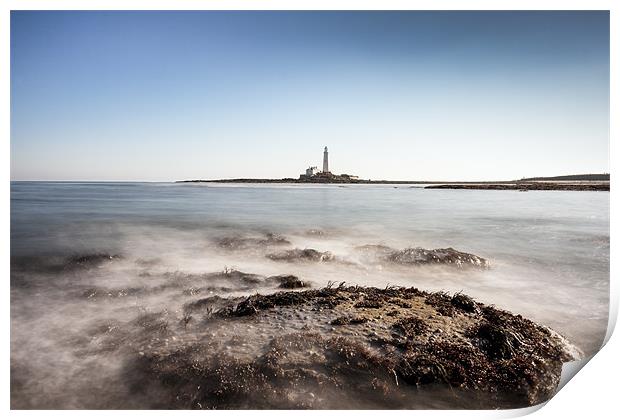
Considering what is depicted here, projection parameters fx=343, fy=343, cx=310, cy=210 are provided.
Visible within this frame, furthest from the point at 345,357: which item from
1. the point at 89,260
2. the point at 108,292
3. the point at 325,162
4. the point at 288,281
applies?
the point at 89,260

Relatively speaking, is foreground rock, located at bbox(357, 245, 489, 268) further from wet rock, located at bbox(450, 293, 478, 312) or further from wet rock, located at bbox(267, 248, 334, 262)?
wet rock, located at bbox(450, 293, 478, 312)

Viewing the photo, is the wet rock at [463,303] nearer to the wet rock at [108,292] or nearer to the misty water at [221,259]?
the misty water at [221,259]

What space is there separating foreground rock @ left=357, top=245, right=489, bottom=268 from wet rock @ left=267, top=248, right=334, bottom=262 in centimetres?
67

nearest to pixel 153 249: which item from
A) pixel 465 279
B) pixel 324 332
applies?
pixel 324 332

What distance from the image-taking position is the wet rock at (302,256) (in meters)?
5.12

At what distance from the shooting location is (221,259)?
5078 millimetres

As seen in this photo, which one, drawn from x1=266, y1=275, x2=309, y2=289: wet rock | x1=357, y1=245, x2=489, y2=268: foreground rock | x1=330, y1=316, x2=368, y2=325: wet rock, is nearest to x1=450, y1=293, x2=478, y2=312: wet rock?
x1=330, y1=316, x2=368, y2=325: wet rock

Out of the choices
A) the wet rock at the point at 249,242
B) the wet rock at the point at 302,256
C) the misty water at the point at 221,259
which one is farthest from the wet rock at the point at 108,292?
the wet rock at the point at 302,256

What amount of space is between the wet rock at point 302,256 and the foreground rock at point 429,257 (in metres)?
0.67

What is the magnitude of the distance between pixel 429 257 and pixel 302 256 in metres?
1.91

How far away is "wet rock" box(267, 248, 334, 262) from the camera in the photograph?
5.12 metres

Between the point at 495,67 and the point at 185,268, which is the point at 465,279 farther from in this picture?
the point at 185,268

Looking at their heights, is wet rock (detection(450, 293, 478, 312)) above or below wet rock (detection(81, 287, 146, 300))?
above
